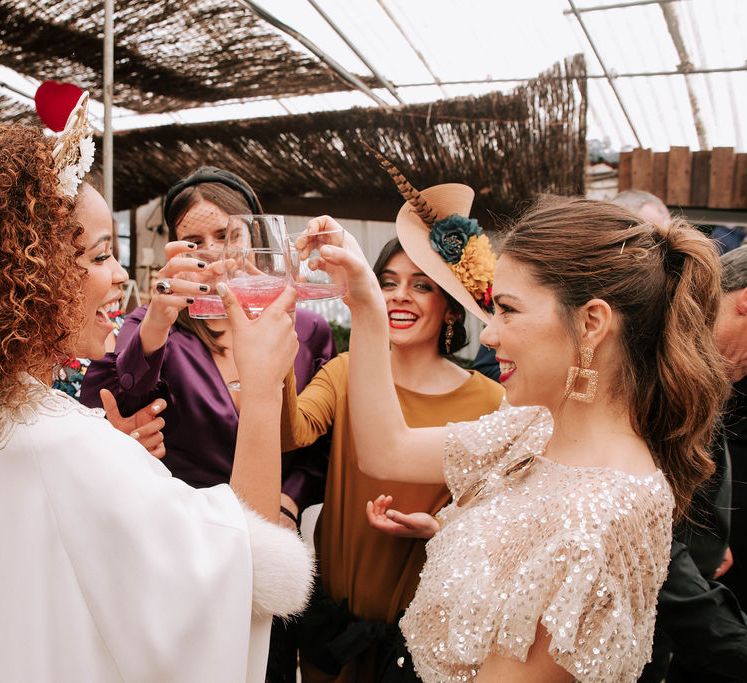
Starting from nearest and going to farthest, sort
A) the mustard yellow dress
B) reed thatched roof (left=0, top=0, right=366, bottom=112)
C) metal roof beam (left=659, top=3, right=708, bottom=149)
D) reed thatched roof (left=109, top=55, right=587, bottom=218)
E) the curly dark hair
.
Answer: the curly dark hair
the mustard yellow dress
reed thatched roof (left=0, top=0, right=366, bottom=112)
reed thatched roof (left=109, top=55, right=587, bottom=218)
metal roof beam (left=659, top=3, right=708, bottom=149)

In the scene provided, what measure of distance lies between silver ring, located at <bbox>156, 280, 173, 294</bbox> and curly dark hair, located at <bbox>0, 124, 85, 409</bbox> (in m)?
0.54

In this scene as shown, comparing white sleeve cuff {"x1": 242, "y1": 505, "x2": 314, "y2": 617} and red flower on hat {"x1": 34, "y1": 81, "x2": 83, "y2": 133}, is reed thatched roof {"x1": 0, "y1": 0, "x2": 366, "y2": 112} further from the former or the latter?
white sleeve cuff {"x1": 242, "y1": 505, "x2": 314, "y2": 617}

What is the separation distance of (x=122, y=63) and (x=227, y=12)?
113 centimetres

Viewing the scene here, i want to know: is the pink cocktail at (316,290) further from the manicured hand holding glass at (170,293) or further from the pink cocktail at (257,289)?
the manicured hand holding glass at (170,293)

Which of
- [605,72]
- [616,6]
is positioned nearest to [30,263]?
[616,6]

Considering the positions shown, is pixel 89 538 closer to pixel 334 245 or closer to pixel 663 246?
pixel 334 245

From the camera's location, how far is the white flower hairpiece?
1.12 metres

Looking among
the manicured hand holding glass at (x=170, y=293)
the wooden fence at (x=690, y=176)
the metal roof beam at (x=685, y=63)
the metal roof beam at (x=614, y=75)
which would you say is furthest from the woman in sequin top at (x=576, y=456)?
the metal roof beam at (x=614, y=75)

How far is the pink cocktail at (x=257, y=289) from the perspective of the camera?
1435 mm

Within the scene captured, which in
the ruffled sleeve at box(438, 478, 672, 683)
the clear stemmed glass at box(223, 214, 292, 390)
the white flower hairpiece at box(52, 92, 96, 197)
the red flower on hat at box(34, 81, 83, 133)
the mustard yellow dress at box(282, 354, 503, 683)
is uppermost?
the red flower on hat at box(34, 81, 83, 133)

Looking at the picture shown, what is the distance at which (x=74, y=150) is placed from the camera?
115cm

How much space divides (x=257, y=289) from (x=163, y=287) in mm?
325

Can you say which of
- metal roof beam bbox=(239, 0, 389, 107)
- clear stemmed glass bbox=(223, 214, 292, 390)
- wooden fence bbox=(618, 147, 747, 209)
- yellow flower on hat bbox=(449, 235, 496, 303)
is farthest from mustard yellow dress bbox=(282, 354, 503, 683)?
wooden fence bbox=(618, 147, 747, 209)

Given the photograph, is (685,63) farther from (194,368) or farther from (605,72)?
(194,368)
